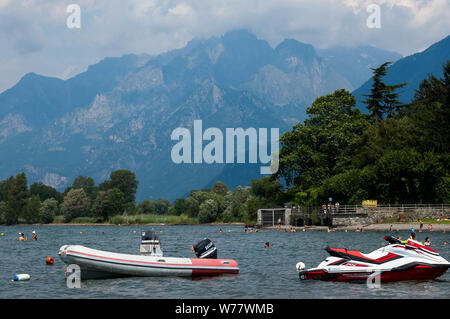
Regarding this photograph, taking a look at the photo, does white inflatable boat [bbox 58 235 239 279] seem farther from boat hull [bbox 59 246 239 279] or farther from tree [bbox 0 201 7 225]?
tree [bbox 0 201 7 225]

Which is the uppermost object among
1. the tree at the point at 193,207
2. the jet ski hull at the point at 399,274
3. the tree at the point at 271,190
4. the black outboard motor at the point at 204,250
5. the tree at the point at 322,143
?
the tree at the point at 322,143

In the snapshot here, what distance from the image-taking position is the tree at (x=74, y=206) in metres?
195

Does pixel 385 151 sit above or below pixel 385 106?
below

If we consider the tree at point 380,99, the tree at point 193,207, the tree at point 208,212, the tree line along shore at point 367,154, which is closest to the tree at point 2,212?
the tree at point 193,207

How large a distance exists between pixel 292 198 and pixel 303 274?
81480mm

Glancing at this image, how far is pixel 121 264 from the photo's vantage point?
30094 millimetres

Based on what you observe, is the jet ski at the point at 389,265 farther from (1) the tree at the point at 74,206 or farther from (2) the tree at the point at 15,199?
(1) the tree at the point at 74,206

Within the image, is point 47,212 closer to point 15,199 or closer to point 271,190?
point 15,199

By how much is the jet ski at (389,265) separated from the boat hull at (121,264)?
23.2 ft

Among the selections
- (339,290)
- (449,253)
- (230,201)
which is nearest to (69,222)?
(230,201)

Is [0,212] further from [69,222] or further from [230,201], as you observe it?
[230,201]

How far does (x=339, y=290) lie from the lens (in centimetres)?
2717

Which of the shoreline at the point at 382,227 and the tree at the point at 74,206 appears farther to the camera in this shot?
the tree at the point at 74,206

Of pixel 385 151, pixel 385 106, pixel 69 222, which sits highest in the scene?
pixel 385 106
